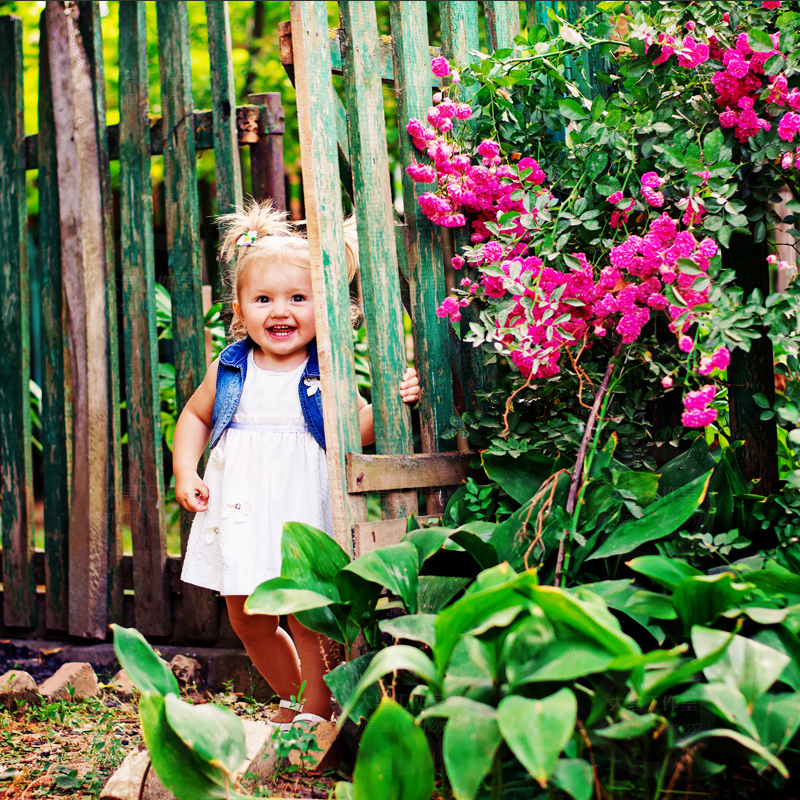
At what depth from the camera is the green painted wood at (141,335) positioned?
305cm

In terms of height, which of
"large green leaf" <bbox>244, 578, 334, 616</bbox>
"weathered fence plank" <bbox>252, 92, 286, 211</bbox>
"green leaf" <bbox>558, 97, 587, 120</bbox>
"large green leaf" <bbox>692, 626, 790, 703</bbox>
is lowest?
"large green leaf" <bbox>692, 626, 790, 703</bbox>

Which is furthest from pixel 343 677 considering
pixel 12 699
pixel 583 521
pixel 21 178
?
pixel 21 178

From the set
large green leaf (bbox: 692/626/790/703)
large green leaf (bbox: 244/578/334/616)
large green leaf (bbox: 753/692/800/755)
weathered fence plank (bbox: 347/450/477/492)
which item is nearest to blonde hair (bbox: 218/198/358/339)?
weathered fence plank (bbox: 347/450/477/492)

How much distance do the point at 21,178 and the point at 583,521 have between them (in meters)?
2.78

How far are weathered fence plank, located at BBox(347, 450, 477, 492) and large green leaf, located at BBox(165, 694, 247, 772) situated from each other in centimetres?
70

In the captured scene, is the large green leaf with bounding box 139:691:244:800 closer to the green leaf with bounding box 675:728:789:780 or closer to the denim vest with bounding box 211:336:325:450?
the green leaf with bounding box 675:728:789:780

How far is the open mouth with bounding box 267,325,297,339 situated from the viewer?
2422 millimetres

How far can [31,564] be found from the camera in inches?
131

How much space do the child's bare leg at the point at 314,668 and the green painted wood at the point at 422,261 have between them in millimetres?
A: 506

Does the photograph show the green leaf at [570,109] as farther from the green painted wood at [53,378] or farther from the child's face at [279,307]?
the green painted wood at [53,378]

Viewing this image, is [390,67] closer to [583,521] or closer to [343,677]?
[583,521]

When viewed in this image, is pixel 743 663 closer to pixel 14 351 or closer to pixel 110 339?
pixel 110 339

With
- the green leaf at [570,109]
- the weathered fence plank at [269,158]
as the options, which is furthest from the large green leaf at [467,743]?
the weathered fence plank at [269,158]

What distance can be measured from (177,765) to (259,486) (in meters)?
1.01
